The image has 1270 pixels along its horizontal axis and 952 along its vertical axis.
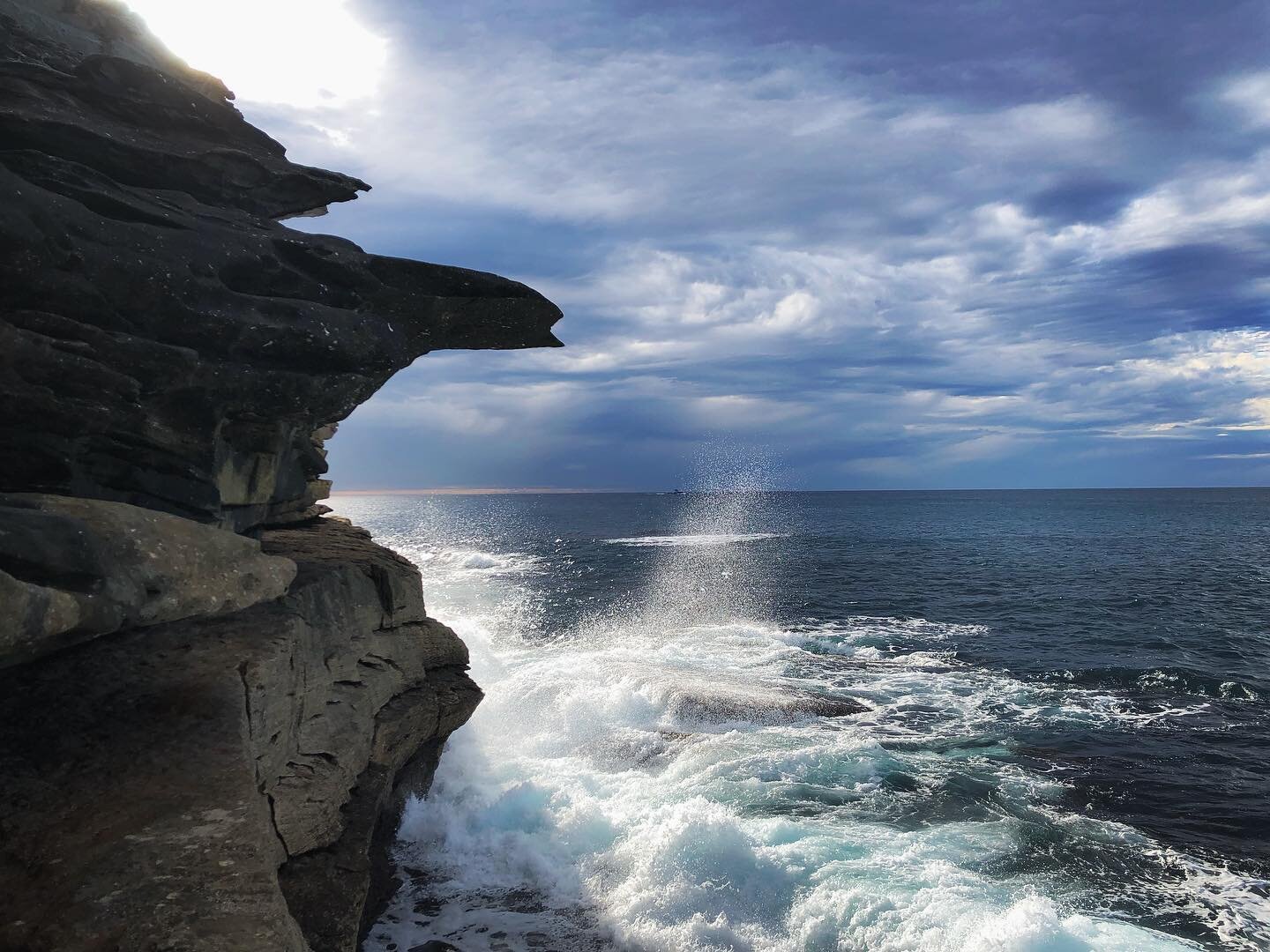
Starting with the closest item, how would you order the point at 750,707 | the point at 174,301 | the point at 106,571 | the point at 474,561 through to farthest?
the point at 106,571
the point at 174,301
the point at 750,707
the point at 474,561

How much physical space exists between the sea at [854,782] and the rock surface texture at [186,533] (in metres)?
3.76

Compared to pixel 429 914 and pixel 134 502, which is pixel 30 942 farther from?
pixel 429 914

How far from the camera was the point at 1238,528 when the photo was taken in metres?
104

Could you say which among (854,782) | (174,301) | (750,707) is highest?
(174,301)

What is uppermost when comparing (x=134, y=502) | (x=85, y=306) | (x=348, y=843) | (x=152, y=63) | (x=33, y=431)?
(x=152, y=63)

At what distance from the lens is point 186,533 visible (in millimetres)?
10758

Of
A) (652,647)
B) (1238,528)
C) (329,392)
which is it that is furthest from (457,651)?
(1238,528)

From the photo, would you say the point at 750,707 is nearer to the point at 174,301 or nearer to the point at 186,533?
the point at 186,533

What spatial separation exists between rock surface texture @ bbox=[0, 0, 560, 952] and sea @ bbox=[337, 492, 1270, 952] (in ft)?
12.3

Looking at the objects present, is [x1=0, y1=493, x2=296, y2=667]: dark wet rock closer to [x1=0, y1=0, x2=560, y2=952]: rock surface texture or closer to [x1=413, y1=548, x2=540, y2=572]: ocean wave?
[x1=0, y1=0, x2=560, y2=952]: rock surface texture

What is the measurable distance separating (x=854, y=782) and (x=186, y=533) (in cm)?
1699

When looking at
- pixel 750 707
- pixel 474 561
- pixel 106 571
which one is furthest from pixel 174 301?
pixel 474 561

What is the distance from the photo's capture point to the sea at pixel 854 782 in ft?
45.2

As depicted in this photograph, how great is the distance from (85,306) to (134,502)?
308 cm
